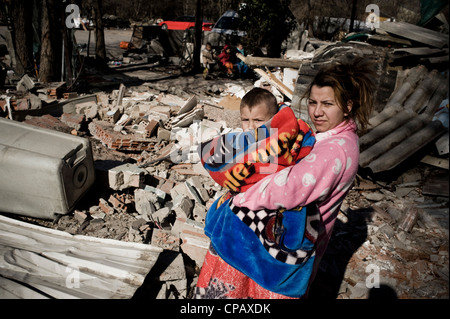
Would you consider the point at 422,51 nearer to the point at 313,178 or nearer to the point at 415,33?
the point at 415,33

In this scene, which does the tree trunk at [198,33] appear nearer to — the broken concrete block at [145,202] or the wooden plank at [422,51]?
the wooden plank at [422,51]

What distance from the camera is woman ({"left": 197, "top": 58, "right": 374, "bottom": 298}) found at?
52.4 inches

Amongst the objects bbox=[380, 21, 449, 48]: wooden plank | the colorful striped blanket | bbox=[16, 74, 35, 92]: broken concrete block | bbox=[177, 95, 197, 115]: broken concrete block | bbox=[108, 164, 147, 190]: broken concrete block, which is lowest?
bbox=[108, 164, 147, 190]: broken concrete block

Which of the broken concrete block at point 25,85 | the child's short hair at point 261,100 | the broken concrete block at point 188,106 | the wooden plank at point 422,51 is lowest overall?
the broken concrete block at point 188,106

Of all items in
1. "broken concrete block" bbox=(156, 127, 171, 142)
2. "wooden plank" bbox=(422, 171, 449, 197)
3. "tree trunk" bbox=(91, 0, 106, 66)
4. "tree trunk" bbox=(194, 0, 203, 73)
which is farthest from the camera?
"tree trunk" bbox=(91, 0, 106, 66)

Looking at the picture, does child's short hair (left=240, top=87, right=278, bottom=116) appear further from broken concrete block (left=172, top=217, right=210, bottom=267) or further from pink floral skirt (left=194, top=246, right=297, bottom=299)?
broken concrete block (left=172, top=217, right=210, bottom=267)

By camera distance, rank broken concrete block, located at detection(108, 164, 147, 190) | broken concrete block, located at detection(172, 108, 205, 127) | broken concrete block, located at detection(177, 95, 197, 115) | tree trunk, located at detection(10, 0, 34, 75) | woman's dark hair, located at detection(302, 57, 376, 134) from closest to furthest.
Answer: woman's dark hair, located at detection(302, 57, 376, 134) < broken concrete block, located at detection(108, 164, 147, 190) < broken concrete block, located at detection(172, 108, 205, 127) < broken concrete block, located at detection(177, 95, 197, 115) < tree trunk, located at detection(10, 0, 34, 75)

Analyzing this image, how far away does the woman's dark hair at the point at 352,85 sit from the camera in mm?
1468

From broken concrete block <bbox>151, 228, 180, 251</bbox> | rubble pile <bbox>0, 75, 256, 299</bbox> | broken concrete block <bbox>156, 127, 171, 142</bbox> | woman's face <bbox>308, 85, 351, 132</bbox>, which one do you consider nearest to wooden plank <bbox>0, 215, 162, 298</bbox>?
rubble pile <bbox>0, 75, 256, 299</bbox>

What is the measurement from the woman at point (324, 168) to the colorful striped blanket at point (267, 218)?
0.06 meters

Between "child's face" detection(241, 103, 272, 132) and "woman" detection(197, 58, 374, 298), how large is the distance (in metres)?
0.29

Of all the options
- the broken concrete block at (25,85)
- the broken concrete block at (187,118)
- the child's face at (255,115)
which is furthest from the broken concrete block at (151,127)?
A: the child's face at (255,115)

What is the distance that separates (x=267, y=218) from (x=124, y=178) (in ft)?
10.00

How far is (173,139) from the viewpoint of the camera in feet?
19.6
